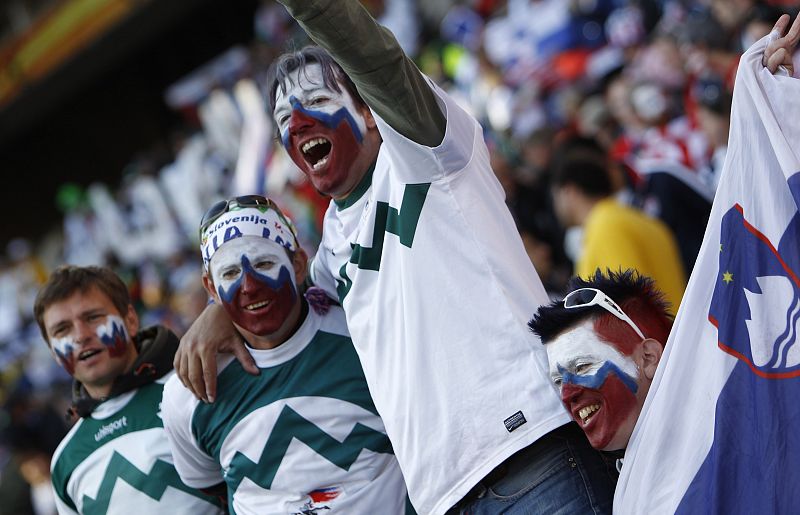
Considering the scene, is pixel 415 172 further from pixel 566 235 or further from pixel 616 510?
pixel 566 235

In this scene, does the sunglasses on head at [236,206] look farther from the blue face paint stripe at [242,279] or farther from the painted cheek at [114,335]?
Answer: the painted cheek at [114,335]

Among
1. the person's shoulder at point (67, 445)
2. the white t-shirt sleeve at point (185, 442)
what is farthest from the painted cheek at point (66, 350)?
the white t-shirt sleeve at point (185, 442)

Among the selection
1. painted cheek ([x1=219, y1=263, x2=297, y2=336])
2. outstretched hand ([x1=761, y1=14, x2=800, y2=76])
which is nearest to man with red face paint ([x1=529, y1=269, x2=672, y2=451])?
outstretched hand ([x1=761, y1=14, x2=800, y2=76])

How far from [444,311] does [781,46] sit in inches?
36.6

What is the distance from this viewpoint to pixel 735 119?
2.61 metres

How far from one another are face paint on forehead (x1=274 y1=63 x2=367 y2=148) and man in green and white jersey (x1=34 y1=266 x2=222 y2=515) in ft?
3.86

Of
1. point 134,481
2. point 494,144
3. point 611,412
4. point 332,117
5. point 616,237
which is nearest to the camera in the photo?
point 611,412

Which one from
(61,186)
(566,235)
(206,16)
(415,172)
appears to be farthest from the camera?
(61,186)

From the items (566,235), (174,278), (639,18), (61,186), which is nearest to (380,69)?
(566,235)

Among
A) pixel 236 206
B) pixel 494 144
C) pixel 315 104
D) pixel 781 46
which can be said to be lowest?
pixel 781 46

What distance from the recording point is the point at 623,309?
8.86ft

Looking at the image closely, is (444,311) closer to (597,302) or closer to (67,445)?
(597,302)

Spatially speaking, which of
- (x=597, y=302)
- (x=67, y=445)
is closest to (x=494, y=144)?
(x=67, y=445)

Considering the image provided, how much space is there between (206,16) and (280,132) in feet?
49.5
